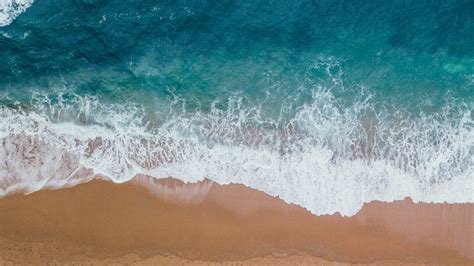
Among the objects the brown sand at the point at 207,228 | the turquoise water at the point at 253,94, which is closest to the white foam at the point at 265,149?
the turquoise water at the point at 253,94

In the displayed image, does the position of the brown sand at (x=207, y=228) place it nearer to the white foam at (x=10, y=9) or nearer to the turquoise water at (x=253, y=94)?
the turquoise water at (x=253, y=94)

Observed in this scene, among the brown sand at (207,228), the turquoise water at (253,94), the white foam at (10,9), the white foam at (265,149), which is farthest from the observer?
the white foam at (10,9)

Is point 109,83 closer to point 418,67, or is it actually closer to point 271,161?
point 271,161

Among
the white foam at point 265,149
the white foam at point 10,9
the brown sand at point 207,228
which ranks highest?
the white foam at point 10,9

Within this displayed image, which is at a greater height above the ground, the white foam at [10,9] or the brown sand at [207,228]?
the white foam at [10,9]

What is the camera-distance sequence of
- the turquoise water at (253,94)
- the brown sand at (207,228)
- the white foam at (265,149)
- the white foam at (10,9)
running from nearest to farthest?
the brown sand at (207,228) → the white foam at (265,149) → the turquoise water at (253,94) → the white foam at (10,9)

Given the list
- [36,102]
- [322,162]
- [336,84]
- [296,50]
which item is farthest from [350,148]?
[36,102]
